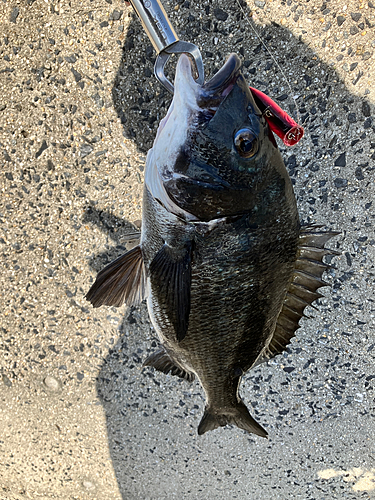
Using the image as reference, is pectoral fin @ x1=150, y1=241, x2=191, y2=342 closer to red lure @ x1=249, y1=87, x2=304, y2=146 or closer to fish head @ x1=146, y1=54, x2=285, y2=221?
fish head @ x1=146, y1=54, x2=285, y2=221

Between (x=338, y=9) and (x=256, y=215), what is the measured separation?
1.27m

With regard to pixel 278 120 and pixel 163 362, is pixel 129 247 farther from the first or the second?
pixel 278 120

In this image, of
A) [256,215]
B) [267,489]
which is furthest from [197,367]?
[267,489]

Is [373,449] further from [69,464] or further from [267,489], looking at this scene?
[69,464]

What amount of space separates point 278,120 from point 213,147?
0.89 ft

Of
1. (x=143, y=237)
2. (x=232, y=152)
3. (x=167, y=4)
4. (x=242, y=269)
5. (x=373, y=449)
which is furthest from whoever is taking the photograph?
(x=373, y=449)

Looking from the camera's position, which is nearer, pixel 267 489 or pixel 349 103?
pixel 349 103

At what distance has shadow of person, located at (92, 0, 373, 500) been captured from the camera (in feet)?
5.19

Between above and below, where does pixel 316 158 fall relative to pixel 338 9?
below

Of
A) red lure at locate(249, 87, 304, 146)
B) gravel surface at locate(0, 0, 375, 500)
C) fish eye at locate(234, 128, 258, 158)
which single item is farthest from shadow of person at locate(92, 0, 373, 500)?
fish eye at locate(234, 128, 258, 158)

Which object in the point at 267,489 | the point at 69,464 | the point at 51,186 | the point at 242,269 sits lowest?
the point at 69,464

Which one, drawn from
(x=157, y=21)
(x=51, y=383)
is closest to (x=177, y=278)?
(x=157, y=21)

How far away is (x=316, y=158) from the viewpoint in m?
1.68

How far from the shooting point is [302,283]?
130 centimetres
